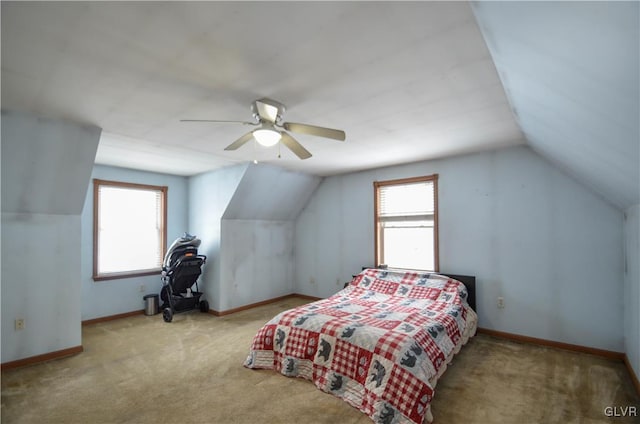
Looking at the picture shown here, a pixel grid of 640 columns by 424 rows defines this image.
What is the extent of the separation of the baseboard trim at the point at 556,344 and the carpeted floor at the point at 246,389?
4.3 inches

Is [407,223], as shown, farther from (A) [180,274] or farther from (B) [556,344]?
(A) [180,274]

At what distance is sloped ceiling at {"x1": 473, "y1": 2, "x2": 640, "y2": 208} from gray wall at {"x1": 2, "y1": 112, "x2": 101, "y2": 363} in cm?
376

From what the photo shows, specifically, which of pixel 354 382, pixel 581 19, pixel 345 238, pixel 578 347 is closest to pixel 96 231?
pixel 345 238

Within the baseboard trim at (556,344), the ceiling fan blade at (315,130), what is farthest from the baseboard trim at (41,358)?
the baseboard trim at (556,344)

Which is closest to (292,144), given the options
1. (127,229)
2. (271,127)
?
(271,127)

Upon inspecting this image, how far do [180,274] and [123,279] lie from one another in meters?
1.09

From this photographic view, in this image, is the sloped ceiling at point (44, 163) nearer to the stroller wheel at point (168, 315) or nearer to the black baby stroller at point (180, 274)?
the black baby stroller at point (180, 274)

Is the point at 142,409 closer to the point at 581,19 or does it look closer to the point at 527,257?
the point at 581,19

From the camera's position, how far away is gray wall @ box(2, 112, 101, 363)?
3049 millimetres

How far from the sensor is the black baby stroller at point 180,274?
15.8ft

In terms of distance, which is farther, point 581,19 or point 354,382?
point 354,382

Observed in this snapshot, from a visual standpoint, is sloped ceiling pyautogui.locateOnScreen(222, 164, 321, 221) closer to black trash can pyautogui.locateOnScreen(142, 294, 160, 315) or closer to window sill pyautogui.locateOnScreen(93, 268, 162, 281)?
window sill pyautogui.locateOnScreen(93, 268, 162, 281)

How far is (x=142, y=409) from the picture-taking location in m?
2.46

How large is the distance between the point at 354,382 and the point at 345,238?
3.27m
